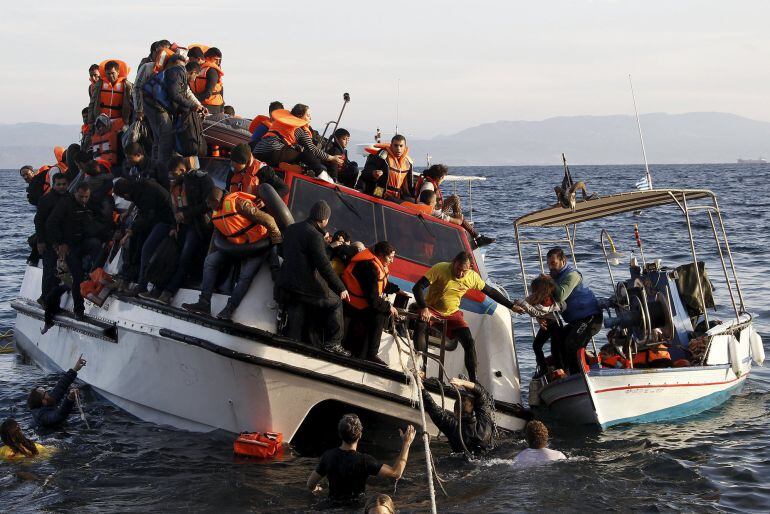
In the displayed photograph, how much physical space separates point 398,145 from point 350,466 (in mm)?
4911

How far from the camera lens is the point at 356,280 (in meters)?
9.45

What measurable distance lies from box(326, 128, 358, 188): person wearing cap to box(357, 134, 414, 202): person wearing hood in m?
0.30

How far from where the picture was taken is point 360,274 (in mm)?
9406

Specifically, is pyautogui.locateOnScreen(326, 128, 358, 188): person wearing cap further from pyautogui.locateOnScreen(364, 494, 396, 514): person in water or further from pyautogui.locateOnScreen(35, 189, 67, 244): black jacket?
pyautogui.locateOnScreen(364, 494, 396, 514): person in water

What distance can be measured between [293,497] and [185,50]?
7.35 metres

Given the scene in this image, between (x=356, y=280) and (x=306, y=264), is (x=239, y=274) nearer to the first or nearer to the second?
(x=306, y=264)

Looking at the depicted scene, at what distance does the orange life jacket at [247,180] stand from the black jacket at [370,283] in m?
1.48

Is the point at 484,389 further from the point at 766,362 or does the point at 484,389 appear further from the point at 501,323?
the point at 766,362

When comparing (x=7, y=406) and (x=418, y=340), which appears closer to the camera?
(x=418, y=340)

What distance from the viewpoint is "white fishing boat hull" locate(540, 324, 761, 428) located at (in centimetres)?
1093

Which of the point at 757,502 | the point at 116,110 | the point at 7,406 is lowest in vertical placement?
the point at 757,502

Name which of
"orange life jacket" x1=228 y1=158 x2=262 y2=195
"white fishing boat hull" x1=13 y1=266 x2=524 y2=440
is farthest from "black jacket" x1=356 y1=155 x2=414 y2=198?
"white fishing boat hull" x1=13 y1=266 x2=524 y2=440

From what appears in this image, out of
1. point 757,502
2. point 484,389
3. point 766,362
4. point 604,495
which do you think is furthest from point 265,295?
point 766,362

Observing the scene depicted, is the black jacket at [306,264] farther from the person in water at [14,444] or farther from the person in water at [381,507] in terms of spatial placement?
the person in water at [14,444]
